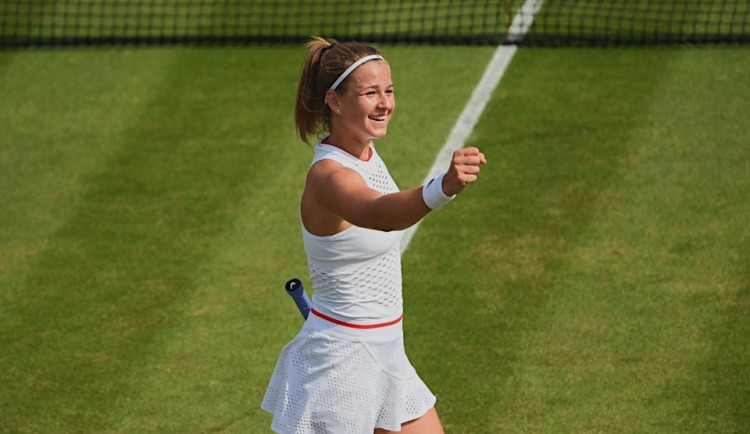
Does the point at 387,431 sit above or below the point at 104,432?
above

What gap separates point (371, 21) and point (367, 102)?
7.39 meters

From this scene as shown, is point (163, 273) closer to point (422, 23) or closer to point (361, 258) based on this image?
point (361, 258)

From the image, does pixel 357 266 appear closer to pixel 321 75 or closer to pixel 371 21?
pixel 321 75

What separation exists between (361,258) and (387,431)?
0.90m

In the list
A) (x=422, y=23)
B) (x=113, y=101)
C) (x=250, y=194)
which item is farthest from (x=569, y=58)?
(x=113, y=101)

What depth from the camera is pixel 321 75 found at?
19.0ft

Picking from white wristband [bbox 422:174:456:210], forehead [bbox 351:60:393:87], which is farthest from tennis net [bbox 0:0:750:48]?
white wristband [bbox 422:174:456:210]

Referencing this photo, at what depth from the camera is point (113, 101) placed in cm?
1182

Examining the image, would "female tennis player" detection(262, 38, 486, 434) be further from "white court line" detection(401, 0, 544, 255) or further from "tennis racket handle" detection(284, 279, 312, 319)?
"white court line" detection(401, 0, 544, 255)

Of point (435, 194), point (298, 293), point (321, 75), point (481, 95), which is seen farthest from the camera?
point (481, 95)

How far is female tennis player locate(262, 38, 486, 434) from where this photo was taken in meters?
5.65

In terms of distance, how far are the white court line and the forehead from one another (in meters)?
3.75

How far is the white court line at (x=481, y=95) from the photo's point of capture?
1041cm

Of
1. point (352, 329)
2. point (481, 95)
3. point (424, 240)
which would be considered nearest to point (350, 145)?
point (352, 329)
